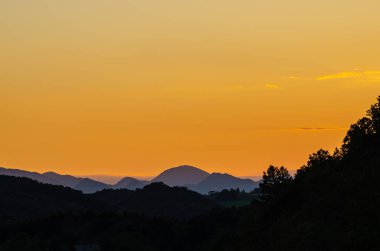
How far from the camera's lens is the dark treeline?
61219 mm

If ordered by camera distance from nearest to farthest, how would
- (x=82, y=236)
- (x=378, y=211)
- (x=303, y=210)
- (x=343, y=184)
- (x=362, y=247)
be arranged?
(x=362, y=247) < (x=378, y=211) < (x=343, y=184) < (x=303, y=210) < (x=82, y=236)

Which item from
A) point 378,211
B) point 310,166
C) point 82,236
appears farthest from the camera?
point 82,236

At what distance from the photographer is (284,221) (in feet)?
278

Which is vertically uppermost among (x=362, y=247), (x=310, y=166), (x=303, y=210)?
(x=310, y=166)

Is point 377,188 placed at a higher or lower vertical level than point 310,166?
A: lower

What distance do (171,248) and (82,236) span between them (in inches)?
924

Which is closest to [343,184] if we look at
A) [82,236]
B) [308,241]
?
[308,241]

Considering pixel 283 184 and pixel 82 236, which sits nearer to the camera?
pixel 283 184

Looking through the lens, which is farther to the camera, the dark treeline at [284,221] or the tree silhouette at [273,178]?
the tree silhouette at [273,178]

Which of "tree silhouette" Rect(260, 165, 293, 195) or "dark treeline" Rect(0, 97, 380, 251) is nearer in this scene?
"dark treeline" Rect(0, 97, 380, 251)

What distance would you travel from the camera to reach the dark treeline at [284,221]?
61.2 meters

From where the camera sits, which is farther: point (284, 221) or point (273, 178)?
point (273, 178)

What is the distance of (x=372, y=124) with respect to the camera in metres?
85.4

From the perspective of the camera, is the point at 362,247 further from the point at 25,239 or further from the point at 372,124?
the point at 25,239
